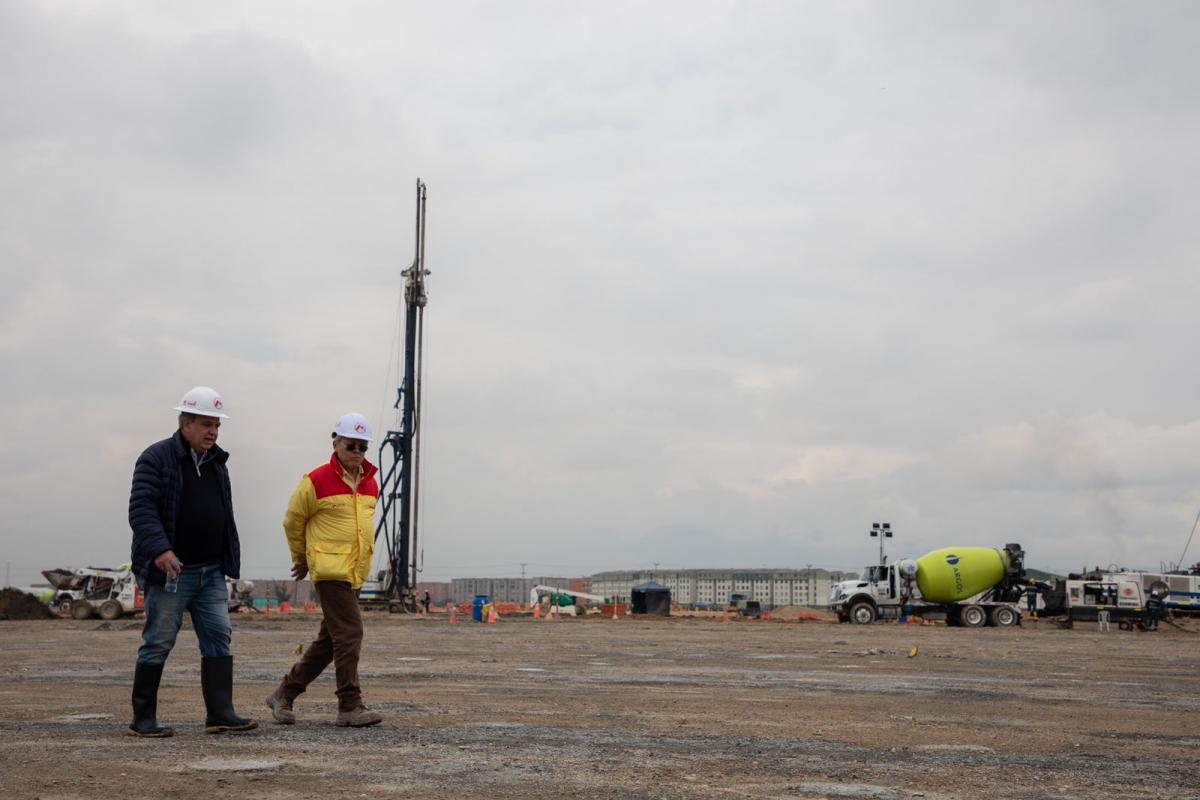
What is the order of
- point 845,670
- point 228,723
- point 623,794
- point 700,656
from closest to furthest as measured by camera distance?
point 623,794
point 228,723
point 845,670
point 700,656

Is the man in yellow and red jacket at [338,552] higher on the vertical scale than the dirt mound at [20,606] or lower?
higher

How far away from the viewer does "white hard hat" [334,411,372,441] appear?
28.0 ft

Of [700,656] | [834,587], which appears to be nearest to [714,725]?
[700,656]

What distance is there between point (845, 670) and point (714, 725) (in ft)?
24.5

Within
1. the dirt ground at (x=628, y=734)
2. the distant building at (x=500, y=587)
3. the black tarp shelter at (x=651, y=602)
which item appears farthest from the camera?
the distant building at (x=500, y=587)

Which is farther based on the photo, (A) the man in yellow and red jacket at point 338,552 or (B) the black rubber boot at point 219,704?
(A) the man in yellow and red jacket at point 338,552

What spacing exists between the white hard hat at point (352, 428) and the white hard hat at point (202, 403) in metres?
0.78

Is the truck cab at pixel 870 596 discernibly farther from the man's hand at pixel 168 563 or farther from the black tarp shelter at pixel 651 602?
the man's hand at pixel 168 563

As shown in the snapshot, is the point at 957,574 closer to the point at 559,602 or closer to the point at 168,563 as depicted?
the point at 559,602

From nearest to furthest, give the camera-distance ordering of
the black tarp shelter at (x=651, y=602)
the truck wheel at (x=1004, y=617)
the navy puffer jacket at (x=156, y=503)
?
the navy puffer jacket at (x=156, y=503) → the truck wheel at (x=1004, y=617) → the black tarp shelter at (x=651, y=602)

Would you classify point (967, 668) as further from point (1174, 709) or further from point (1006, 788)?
point (1006, 788)

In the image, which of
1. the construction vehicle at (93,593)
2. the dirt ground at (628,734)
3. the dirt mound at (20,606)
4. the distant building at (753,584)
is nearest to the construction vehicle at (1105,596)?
the dirt ground at (628,734)

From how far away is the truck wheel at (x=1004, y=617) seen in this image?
43.2 m

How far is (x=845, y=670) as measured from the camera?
52.5 feet
